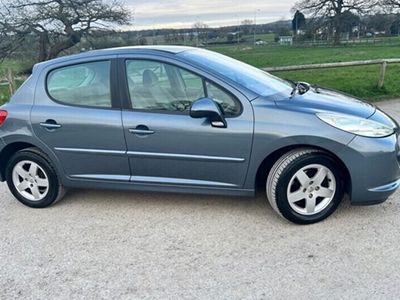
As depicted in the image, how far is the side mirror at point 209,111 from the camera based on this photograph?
130 inches

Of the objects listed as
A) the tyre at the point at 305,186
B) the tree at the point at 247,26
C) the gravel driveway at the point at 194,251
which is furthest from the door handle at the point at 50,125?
the tree at the point at 247,26

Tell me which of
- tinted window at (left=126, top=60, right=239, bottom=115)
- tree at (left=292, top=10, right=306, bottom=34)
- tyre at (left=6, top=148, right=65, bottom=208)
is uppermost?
tree at (left=292, top=10, right=306, bottom=34)

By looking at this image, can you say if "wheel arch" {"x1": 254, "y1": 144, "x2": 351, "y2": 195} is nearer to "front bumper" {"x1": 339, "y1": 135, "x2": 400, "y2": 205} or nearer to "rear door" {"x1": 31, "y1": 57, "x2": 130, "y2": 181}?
"front bumper" {"x1": 339, "y1": 135, "x2": 400, "y2": 205}

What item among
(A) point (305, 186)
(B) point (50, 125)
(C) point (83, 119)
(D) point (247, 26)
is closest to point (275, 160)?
(A) point (305, 186)

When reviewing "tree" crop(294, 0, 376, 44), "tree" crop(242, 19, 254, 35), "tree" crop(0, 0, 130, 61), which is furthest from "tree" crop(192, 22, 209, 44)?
"tree" crop(294, 0, 376, 44)

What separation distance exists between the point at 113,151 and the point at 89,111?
0.44 m

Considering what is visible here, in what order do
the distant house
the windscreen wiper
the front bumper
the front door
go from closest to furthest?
1. the front bumper
2. the front door
3. the windscreen wiper
4. the distant house

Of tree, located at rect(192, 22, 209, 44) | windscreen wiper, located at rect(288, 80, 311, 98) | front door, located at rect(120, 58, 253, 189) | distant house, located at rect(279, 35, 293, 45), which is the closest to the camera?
front door, located at rect(120, 58, 253, 189)

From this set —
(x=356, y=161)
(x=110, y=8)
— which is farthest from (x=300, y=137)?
(x=110, y=8)

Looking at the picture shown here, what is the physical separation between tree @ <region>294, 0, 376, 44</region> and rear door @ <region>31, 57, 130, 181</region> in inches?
1873

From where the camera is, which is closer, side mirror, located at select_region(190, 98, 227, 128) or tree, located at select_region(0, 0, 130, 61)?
side mirror, located at select_region(190, 98, 227, 128)

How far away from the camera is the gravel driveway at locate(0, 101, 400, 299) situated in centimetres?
265

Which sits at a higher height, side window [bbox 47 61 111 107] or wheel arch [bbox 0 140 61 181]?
side window [bbox 47 61 111 107]

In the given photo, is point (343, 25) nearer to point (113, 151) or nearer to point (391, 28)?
point (391, 28)
